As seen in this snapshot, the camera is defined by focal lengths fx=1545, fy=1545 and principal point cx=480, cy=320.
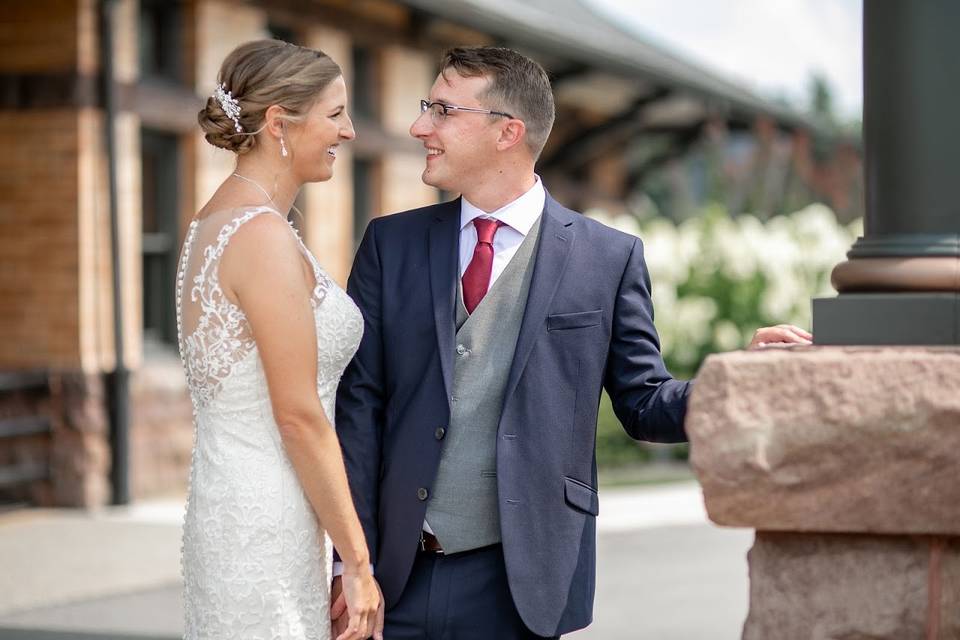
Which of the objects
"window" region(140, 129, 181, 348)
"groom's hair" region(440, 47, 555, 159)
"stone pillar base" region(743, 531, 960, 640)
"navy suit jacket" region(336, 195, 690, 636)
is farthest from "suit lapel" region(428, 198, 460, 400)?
"window" region(140, 129, 181, 348)

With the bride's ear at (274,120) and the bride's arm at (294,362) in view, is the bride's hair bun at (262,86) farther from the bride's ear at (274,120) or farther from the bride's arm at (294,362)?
the bride's arm at (294,362)

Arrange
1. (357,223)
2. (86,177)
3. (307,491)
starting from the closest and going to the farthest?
(307,491) < (86,177) < (357,223)

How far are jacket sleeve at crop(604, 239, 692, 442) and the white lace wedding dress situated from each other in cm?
64

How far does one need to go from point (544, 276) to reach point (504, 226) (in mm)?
208

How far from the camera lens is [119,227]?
35.4 feet

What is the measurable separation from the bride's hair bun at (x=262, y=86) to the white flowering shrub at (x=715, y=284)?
10869mm

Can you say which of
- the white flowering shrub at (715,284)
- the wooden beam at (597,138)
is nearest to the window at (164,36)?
the white flowering shrub at (715,284)

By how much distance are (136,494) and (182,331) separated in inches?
305

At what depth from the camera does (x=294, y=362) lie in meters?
3.35

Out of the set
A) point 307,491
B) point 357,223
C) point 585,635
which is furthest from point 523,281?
point 357,223

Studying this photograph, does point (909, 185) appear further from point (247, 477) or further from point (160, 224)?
point (160, 224)

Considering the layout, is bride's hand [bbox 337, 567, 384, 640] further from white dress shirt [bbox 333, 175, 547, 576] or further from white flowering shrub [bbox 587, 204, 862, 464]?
white flowering shrub [bbox 587, 204, 862, 464]

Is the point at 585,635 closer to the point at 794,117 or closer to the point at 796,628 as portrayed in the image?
the point at 796,628

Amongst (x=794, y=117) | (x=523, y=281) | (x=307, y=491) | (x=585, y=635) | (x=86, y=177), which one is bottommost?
(x=585, y=635)
